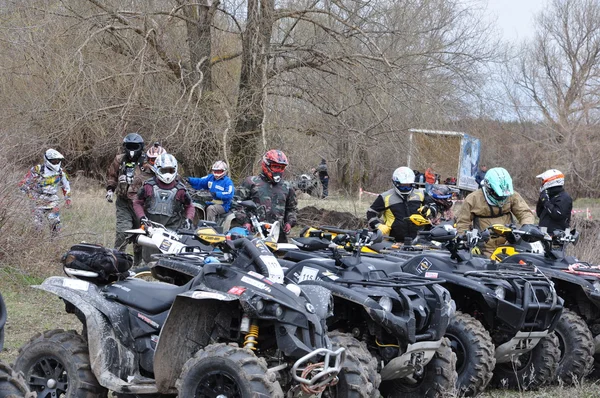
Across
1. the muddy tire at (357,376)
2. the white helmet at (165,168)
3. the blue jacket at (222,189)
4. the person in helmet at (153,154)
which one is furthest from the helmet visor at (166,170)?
the muddy tire at (357,376)

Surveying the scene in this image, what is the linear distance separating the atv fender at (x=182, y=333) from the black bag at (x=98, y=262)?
33.9 inches

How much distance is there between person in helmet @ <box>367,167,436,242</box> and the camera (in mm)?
11336

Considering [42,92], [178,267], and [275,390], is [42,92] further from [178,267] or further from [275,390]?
[275,390]

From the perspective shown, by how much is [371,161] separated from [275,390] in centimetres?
1220

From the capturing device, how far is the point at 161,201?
11688 millimetres

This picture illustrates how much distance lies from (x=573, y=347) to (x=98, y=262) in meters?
4.81

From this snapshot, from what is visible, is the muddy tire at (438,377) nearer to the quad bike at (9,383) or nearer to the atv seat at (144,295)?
the atv seat at (144,295)

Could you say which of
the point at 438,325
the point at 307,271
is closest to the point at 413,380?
the point at 438,325

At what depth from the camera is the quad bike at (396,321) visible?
22.0 feet

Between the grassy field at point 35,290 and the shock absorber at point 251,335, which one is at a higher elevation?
the shock absorber at point 251,335

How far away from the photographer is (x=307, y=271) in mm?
7527

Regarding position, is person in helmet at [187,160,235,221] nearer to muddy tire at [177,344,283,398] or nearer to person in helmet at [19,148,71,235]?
person in helmet at [19,148,71,235]

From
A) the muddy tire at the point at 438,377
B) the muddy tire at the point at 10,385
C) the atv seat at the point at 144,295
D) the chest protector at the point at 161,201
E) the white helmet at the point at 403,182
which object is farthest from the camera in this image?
the chest protector at the point at 161,201

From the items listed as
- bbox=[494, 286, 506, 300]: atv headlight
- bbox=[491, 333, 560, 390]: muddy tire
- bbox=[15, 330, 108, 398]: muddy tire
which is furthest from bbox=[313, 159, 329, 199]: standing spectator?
bbox=[15, 330, 108, 398]: muddy tire
